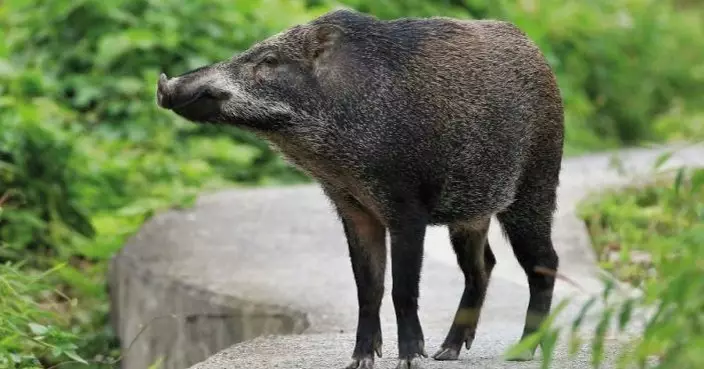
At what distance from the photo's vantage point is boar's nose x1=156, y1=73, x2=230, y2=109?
4.88 metres

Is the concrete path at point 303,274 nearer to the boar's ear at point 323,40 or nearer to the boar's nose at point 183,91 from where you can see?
the boar's nose at point 183,91

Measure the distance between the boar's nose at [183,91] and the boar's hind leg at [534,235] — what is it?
1.32 m

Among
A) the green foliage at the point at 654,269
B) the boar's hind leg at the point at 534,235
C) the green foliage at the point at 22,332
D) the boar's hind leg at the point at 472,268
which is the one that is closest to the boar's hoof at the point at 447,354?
the boar's hind leg at the point at 472,268

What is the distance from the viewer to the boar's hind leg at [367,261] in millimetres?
5156

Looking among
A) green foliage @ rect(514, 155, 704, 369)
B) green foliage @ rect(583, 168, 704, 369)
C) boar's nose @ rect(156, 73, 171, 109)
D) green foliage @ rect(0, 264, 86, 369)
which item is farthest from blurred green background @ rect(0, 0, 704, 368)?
green foliage @ rect(583, 168, 704, 369)

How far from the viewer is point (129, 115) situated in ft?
35.1

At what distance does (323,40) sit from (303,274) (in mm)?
2285

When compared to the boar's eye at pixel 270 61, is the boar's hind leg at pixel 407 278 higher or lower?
lower

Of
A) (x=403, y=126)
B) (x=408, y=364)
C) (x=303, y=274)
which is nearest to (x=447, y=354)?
(x=408, y=364)

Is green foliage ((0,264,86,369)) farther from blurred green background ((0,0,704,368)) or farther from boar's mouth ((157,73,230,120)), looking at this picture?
boar's mouth ((157,73,230,120))

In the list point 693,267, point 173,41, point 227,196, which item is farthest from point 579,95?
point 693,267

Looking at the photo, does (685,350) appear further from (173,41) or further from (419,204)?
(173,41)

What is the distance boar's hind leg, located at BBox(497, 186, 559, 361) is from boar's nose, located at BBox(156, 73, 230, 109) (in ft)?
4.33

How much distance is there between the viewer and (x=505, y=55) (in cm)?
543
